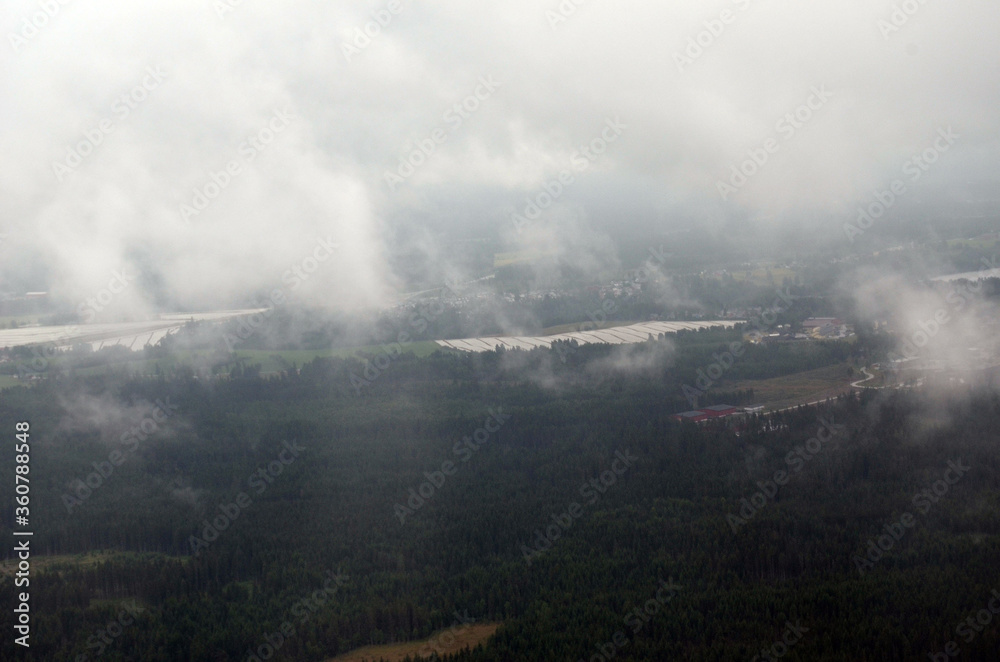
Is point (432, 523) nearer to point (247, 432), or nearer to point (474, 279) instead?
point (247, 432)

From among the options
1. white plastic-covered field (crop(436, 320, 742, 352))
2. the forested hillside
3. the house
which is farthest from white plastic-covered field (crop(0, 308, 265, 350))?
the house

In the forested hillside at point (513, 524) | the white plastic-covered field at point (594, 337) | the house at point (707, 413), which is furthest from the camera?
the white plastic-covered field at point (594, 337)

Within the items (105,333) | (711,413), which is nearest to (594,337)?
(711,413)

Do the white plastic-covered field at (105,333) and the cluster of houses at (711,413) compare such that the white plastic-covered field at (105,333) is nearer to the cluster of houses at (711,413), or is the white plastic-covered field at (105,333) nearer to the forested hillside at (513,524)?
the forested hillside at (513,524)

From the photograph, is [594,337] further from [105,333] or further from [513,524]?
[105,333]

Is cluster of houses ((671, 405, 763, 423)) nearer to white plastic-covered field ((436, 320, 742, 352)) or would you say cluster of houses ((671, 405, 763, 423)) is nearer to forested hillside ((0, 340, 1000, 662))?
forested hillside ((0, 340, 1000, 662))

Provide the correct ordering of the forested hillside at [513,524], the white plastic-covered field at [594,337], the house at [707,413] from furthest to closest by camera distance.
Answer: the white plastic-covered field at [594,337] → the house at [707,413] → the forested hillside at [513,524]

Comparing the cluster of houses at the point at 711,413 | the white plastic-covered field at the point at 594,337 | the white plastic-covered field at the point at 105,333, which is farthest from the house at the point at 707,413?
the white plastic-covered field at the point at 105,333

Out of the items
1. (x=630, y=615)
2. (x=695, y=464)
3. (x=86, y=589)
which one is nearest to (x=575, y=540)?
(x=630, y=615)

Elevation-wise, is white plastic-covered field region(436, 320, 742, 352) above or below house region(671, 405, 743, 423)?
above
